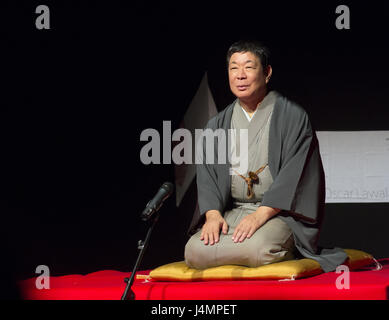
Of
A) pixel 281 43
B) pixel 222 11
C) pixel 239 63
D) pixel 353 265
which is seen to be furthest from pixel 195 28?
pixel 353 265

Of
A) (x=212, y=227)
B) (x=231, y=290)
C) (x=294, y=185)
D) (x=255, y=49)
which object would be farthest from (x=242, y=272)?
(x=255, y=49)

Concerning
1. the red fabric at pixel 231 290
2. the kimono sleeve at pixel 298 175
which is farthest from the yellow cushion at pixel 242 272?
the kimono sleeve at pixel 298 175

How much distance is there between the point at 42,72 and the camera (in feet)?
13.2

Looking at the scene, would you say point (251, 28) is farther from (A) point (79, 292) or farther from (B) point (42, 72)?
(A) point (79, 292)

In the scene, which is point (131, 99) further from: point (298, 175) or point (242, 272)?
point (242, 272)

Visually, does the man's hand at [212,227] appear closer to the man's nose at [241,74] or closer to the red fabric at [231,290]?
the red fabric at [231,290]

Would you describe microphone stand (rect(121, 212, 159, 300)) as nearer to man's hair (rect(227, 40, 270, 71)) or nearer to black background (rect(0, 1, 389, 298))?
man's hair (rect(227, 40, 270, 71))

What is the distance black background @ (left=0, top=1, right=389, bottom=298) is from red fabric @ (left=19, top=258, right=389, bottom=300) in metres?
1.03

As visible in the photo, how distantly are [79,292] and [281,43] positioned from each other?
234cm

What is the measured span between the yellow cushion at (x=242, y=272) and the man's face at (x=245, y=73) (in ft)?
3.27

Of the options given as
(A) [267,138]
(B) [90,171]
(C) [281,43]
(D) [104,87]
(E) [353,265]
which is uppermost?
(C) [281,43]

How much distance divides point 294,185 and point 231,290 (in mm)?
741

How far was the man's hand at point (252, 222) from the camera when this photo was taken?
302 centimetres

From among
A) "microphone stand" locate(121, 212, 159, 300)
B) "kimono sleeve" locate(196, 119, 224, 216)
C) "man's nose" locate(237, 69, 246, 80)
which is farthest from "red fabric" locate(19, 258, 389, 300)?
"man's nose" locate(237, 69, 246, 80)
